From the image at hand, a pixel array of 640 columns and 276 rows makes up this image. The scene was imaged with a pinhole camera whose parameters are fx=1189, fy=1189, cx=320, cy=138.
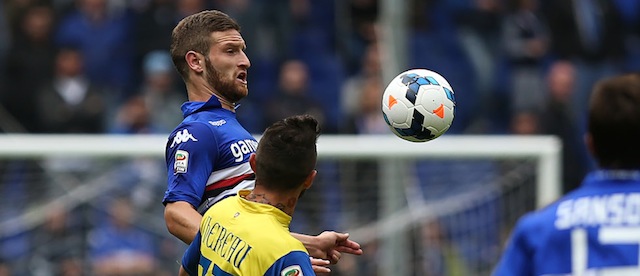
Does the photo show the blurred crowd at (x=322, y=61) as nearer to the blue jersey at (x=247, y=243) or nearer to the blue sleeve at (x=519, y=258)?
the blue jersey at (x=247, y=243)

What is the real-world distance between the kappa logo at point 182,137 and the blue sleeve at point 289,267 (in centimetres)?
98

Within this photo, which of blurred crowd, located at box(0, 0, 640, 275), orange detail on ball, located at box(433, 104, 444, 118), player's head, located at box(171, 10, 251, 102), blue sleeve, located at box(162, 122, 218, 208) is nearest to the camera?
blue sleeve, located at box(162, 122, 218, 208)

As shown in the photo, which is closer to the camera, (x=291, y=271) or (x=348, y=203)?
(x=291, y=271)

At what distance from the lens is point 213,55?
5477 millimetres

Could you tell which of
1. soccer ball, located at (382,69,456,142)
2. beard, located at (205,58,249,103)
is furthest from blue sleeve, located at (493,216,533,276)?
soccer ball, located at (382,69,456,142)

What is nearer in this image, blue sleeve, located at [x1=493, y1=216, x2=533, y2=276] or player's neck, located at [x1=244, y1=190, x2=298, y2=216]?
blue sleeve, located at [x1=493, y1=216, x2=533, y2=276]

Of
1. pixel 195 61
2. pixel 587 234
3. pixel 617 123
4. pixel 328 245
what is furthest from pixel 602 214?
pixel 195 61

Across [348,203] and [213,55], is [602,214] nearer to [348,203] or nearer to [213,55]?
[213,55]

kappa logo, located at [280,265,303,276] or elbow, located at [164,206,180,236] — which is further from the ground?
kappa logo, located at [280,265,303,276]

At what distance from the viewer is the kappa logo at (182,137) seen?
5.21m

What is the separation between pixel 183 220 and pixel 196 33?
3.16ft

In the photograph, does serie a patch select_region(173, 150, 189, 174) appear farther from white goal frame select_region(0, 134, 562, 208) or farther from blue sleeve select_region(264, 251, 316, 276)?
white goal frame select_region(0, 134, 562, 208)

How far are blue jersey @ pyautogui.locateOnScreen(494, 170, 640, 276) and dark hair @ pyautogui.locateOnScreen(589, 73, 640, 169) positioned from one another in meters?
0.05

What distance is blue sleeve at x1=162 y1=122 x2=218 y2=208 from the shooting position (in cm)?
514
